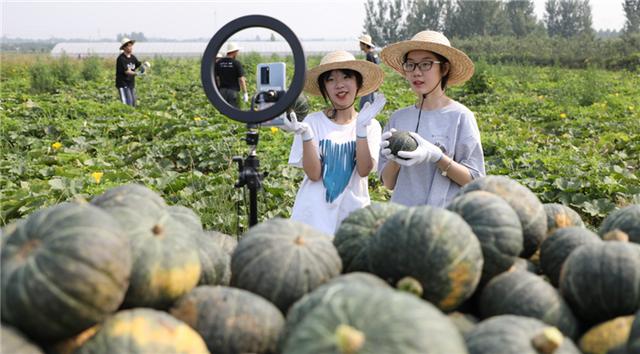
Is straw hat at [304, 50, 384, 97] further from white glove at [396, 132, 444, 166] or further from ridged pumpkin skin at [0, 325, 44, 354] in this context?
ridged pumpkin skin at [0, 325, 44, 354]

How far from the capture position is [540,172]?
8297mm

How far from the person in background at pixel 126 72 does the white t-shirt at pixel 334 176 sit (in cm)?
1275

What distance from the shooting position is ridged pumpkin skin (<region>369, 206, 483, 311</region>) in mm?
1887

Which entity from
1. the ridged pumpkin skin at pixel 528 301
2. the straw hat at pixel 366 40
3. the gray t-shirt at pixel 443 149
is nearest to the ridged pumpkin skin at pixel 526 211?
the ridged pumpkin skin at pixel 528 301

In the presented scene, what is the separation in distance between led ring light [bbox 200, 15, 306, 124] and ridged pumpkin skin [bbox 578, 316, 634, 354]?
1.65 m

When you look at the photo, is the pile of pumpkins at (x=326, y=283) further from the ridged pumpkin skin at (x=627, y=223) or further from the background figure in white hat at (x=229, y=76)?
the background figure in white hat at (x=229, y=76)

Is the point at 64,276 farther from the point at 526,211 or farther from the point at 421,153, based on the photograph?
the point at 421,153

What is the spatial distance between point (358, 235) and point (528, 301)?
645mm

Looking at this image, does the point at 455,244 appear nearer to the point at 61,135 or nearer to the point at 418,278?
the point at 418,278

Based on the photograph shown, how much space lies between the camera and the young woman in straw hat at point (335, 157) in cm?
427

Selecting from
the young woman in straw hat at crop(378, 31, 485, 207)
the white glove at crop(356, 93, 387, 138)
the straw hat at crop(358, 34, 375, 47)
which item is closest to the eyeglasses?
the young woman in straw hat at crop(378, 31, 485, 207)

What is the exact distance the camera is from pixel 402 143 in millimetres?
3734

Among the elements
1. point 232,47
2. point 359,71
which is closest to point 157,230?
point 359,71

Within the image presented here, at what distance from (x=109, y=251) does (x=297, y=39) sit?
1.54 m
